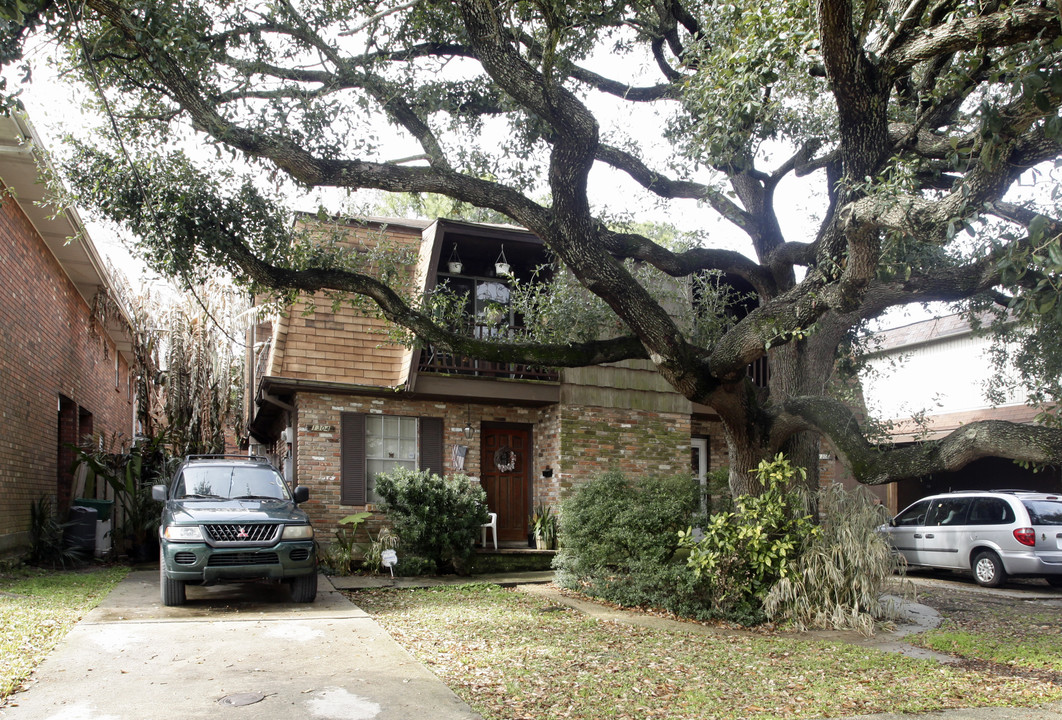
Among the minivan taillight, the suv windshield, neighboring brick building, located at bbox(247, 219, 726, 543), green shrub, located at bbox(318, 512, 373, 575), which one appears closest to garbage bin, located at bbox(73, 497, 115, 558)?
neighboring brick building, located at bbox(247, 219, 726, 543)

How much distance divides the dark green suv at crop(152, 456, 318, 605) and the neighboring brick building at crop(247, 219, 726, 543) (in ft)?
11.4

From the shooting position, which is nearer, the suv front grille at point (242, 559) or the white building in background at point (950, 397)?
the suv front grille at point (242, 559)

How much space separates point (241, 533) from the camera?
9.28 metres

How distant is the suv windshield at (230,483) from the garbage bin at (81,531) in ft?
13.1

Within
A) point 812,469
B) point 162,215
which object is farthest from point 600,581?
point 162,215

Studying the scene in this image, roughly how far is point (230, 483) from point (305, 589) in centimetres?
192

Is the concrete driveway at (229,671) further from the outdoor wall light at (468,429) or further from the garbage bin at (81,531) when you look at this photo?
the outdoor wall light at (468,429)

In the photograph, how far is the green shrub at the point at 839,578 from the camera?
905 centimetres

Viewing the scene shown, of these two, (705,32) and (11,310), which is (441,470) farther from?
(705,32)

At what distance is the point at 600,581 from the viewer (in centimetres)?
1088

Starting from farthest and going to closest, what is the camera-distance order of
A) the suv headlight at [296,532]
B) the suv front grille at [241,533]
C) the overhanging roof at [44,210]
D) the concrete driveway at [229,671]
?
the overhanging roof at [44,210]
the suv headlight at [296,532]
the suv front grille at [241,533]
the concrete driveway at [229,671]

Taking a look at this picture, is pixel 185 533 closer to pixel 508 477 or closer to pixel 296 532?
pixel 296 532

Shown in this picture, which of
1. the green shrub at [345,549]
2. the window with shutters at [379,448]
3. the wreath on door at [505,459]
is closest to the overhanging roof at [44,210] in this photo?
the window with shutters at [379,448]

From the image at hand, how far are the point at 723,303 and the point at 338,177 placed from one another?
652 centimetres
